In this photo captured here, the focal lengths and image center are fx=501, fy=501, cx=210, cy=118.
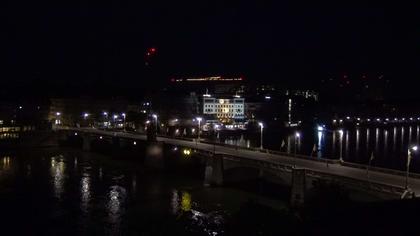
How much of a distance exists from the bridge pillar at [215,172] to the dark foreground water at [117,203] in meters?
1.50

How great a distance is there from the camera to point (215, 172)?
69500mm

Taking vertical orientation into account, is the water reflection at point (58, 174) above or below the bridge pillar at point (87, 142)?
below

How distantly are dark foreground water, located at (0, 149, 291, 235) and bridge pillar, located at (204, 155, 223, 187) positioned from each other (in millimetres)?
1495

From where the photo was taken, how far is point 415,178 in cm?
5381

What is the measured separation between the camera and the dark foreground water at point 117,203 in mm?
46375

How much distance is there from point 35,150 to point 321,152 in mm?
68884

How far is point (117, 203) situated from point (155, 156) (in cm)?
2996

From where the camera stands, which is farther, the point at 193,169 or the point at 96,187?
the point at 193,169

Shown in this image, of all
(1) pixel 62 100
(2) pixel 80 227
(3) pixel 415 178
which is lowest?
(2) pixel 80 227

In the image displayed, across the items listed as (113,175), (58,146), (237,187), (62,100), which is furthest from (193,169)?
(62,100)

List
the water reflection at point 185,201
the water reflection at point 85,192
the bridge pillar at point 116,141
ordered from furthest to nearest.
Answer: the bridge pillar at point 116,141 → the water reflection at point 85,192 → the water reflection at point 185,201

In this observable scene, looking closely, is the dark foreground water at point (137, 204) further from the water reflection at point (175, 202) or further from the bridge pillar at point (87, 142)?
the bridge pillar at point (87, 142)

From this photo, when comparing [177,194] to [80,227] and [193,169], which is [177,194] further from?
[193,169]

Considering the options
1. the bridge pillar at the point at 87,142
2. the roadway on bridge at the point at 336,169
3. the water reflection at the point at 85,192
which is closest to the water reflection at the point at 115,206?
the water reflection at the point at 85,192
